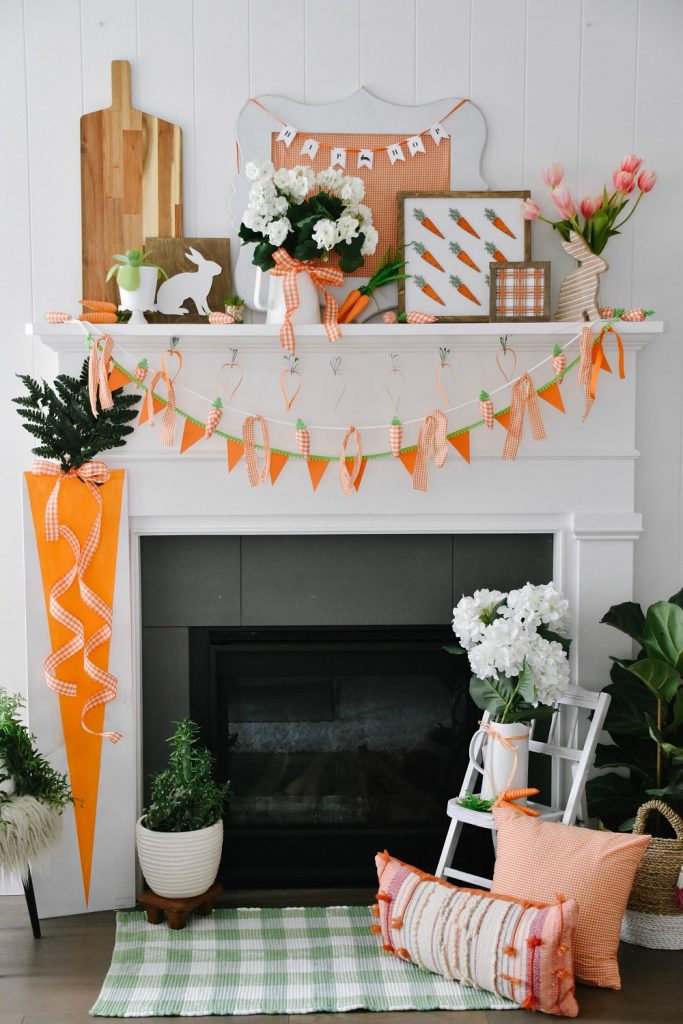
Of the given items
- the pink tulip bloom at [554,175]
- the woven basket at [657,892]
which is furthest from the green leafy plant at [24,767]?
the pink tulip bloom at [554,175]

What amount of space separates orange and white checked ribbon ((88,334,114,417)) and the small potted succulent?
0.88m

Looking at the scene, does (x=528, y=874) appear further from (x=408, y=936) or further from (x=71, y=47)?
(x=71, y=47)

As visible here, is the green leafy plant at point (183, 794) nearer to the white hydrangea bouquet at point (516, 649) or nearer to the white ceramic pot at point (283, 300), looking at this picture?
the white hydrangea bouquet at point (516, 649)

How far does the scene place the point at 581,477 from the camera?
2.52 m

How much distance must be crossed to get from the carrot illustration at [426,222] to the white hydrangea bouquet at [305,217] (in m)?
0.18

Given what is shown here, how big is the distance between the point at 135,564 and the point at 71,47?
144 cm

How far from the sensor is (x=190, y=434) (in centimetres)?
243

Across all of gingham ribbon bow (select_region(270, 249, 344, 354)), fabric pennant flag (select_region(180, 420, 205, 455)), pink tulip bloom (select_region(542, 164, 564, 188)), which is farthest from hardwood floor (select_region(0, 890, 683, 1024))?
pink tulip bloom (select_region(542, 164, 564, 188))

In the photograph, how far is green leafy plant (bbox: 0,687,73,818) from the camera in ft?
7.50

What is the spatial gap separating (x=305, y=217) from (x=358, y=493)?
2.42 ft

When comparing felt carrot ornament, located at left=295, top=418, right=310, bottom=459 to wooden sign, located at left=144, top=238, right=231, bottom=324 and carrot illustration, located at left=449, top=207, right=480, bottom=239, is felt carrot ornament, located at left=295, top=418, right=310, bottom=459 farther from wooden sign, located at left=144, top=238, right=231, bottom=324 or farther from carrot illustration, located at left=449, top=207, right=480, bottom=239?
carrot illustration, located at left=449, top=207, right=480, bottom=239

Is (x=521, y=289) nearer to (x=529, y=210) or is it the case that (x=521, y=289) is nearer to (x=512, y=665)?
(x=529, y=210)

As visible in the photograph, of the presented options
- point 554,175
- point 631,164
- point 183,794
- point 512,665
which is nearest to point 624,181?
point 631,164

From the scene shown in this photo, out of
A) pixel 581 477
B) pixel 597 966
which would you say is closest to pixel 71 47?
pixel 581 477
